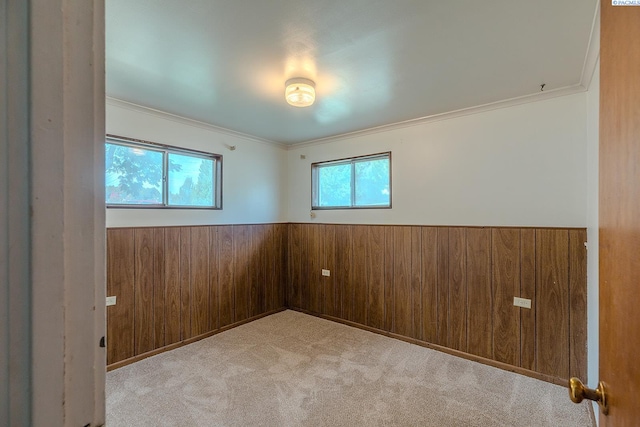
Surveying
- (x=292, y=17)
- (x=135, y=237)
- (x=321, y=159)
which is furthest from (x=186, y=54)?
(x=321, y=159)

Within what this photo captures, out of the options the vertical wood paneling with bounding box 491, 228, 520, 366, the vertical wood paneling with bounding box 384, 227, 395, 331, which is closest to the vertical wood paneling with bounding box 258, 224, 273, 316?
the vertical wood paneling with bounding box 384, 227, 395, 331

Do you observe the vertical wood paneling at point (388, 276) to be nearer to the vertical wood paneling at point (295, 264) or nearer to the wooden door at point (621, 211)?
the vertical wood paneling at point (295, 264)

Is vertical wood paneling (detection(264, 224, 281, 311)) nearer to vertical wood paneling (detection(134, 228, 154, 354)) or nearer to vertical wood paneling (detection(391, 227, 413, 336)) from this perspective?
vertical wood paneling (detection(134, 228, 154, 354))

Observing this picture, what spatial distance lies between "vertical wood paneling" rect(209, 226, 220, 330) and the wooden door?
325 cm

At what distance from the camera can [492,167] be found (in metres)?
2.74

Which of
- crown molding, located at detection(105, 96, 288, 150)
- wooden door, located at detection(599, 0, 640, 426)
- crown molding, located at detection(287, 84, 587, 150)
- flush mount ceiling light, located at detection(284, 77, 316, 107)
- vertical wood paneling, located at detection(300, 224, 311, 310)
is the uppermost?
crown molding, located at detection(105, 96, 288, 150)

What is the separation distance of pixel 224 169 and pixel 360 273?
79.8 inches

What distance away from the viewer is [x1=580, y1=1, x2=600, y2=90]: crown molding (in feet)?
5.12

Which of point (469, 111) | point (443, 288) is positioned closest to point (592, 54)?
point (469, 111)

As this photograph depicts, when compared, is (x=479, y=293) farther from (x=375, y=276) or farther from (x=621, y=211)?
(x=621, y=211)

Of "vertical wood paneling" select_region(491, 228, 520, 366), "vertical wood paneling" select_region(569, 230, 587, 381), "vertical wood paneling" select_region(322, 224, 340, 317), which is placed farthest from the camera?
"vertical wood paneling" select_region(322, 224, 340, 317)

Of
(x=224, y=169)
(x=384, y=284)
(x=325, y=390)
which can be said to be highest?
(x=224, y=169)

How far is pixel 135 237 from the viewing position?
2762 millimetres

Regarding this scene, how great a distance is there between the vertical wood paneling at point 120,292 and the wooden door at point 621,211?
3085 millimetres
